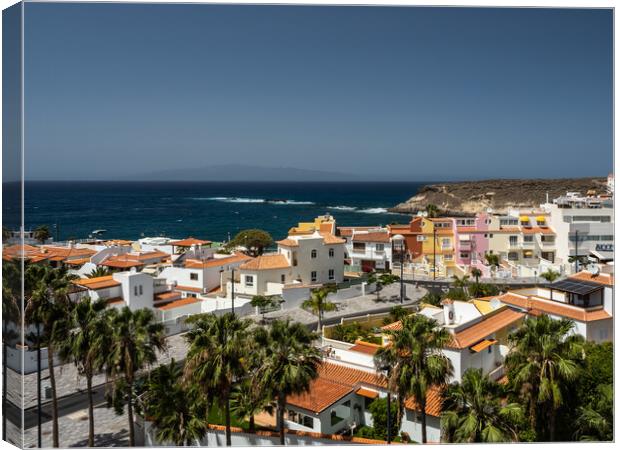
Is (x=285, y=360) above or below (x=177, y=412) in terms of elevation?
above

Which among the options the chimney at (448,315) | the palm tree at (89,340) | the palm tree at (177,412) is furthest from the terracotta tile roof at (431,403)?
the palm tree at (89,340)

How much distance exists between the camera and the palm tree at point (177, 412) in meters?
10.5

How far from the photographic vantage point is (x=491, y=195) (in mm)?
101000

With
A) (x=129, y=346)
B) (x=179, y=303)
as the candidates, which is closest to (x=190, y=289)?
(x=179, y=303)

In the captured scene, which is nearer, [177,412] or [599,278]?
[177,412]

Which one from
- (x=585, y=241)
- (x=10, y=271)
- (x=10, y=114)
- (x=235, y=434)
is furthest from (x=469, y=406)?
(x=585, y=241)

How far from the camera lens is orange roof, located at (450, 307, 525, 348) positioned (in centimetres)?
1342

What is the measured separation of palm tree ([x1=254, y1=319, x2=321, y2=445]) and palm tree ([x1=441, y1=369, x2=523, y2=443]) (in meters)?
2.40

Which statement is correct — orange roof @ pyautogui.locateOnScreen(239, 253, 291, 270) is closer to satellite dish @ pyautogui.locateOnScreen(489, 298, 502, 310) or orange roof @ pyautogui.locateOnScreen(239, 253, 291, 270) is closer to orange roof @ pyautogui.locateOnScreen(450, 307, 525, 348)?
satellite dish @ pyautogui.locateOnScreen(489, 298, 502, 310)

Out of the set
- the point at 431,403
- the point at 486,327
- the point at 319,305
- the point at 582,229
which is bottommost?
the point at 431,403

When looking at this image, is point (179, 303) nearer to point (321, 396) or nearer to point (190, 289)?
point (190, 289)

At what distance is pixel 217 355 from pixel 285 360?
115 cm

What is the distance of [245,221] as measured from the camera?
3487 inches

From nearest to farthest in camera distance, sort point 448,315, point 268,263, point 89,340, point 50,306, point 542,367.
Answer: point 542,367, point 89,340, point 50,306, point 448,315, point 268,263
